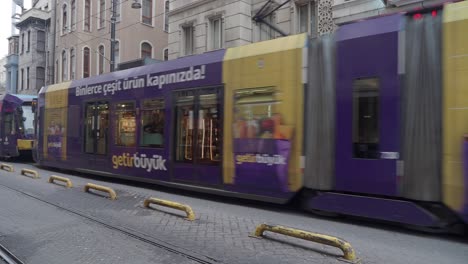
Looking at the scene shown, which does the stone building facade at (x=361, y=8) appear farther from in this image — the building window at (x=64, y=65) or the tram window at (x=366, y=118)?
the building window at (x=64, y=65)

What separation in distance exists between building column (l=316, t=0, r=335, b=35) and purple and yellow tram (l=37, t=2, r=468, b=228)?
8450 mm

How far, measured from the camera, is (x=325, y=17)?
17719mm

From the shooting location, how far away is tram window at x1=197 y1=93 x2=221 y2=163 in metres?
9.61

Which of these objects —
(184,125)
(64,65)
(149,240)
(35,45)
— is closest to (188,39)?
(184,125)

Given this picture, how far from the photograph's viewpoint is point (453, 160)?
6.25 meters

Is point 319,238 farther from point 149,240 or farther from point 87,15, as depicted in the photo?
point 87,15


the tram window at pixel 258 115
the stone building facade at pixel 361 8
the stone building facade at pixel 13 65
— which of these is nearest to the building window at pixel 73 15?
the stone building facade at pixel 13 65

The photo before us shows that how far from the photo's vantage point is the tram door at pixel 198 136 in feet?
31.6

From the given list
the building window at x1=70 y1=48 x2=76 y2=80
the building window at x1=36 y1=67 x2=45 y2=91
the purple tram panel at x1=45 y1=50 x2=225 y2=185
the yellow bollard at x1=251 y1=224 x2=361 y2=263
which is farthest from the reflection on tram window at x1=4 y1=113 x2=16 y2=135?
the building window at x1=36 y1=67 x2=45 y2=91

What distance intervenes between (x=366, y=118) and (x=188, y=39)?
58.7 feet

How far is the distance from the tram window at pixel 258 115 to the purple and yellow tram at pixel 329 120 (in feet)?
0.07

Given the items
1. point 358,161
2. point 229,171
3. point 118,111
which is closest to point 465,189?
point 358,161

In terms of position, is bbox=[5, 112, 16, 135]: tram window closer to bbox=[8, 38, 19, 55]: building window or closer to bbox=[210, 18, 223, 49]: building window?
bbox=[210, 18, 223, 49]: building window

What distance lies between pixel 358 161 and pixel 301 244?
1.86 meters
